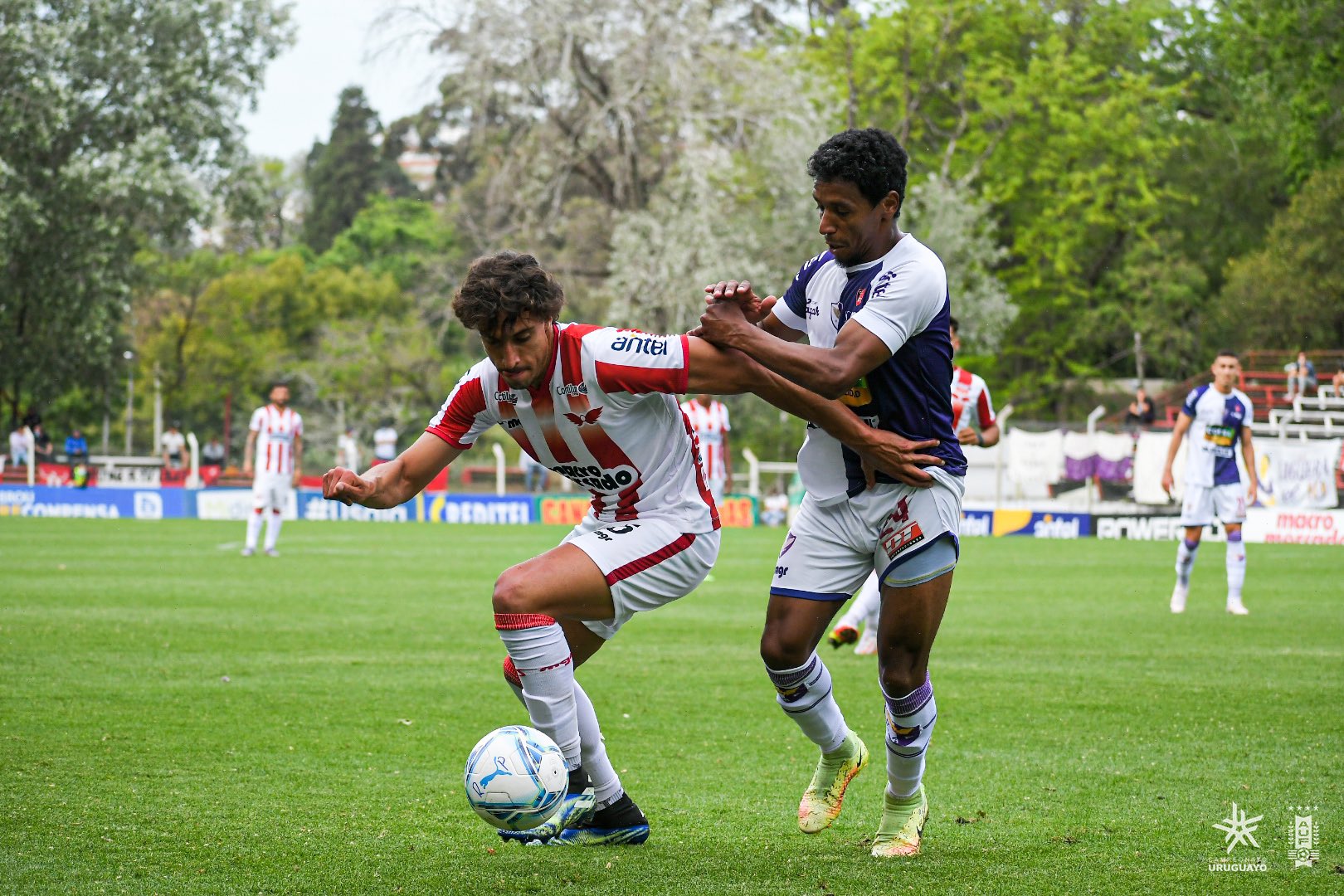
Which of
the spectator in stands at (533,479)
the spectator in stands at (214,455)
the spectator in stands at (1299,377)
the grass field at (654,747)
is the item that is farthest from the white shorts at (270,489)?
the spectator in stands at (1299,377)

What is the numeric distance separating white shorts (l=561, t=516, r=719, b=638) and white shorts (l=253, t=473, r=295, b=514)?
54.4 ft

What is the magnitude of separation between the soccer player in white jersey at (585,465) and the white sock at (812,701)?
1.76 ft

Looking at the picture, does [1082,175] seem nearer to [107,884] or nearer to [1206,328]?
[1206,328]

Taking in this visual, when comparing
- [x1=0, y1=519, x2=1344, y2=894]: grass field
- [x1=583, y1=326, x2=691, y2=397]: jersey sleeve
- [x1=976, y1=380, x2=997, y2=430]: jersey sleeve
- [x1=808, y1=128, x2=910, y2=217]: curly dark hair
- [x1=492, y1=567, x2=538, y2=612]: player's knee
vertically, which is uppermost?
[x1=808, y1=128, x2=910, y2=217]: curly dark hair

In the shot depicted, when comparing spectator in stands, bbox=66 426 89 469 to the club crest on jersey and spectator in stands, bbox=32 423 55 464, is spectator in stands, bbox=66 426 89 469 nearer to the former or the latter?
spectator in stands, bbox=32 423 55 464

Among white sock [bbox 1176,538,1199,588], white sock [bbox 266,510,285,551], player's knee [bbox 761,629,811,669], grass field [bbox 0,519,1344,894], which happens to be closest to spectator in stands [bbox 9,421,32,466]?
white sock [bbox 266,510,285,551]

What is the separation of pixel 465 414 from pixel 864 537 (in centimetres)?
161

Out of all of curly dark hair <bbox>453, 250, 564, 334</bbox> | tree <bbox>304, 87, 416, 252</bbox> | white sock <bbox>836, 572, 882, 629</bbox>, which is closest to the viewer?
curly dark hair <bbox>453, 250, 564, 334</bbox>

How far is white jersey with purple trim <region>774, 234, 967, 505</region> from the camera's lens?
5145 millimetres

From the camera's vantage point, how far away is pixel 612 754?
24.2 ft

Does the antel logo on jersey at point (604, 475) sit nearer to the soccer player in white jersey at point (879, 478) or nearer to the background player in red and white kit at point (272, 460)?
the soccer player in white jersey at point (879, 478)

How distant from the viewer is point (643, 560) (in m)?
5.52

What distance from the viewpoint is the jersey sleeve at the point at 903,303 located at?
5.07 meters

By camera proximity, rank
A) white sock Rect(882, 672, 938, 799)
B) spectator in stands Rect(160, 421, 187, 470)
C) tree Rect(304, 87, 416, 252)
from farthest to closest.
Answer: tree Rect(304, 87, 416, 252), spectator in stands Rect(160, 421, 187, 470), white sock Rect(882, 672, 938, 799)
